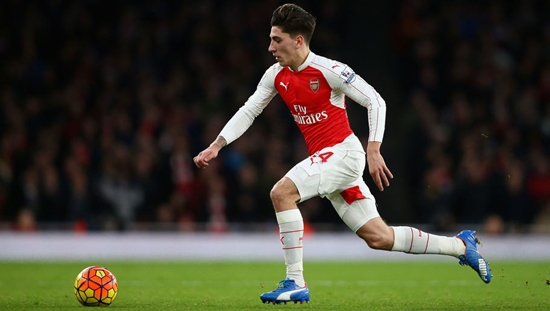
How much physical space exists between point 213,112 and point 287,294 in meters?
10.2

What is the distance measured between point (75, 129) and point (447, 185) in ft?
21.4

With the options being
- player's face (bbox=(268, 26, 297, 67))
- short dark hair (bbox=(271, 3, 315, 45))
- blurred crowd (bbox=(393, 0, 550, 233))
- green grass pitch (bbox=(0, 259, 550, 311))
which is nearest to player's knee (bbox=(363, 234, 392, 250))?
green grass pitch (bbox=(0, 259, 550, 311))

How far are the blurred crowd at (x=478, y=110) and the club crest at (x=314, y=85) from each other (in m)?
8.34

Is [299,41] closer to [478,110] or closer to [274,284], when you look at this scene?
[274,284]

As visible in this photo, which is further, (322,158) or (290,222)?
(322,158)

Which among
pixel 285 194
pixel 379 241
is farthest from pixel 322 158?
pixel 379 241

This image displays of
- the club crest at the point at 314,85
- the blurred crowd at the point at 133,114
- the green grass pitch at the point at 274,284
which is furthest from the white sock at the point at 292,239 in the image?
the blurred crowd at the point at 133,114

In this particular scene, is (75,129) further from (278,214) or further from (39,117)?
(278,214)

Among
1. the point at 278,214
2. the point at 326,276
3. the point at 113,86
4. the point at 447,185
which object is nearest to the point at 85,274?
the point at 278,214

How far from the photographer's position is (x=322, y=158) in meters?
6.90

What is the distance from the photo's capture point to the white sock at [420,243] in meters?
7.01

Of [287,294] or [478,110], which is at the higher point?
[478,110]

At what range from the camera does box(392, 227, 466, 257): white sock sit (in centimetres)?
701

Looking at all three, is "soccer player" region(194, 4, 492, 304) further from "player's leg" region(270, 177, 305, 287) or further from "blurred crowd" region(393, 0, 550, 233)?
"blurred crowd" region(393, 0, 550, 233)
